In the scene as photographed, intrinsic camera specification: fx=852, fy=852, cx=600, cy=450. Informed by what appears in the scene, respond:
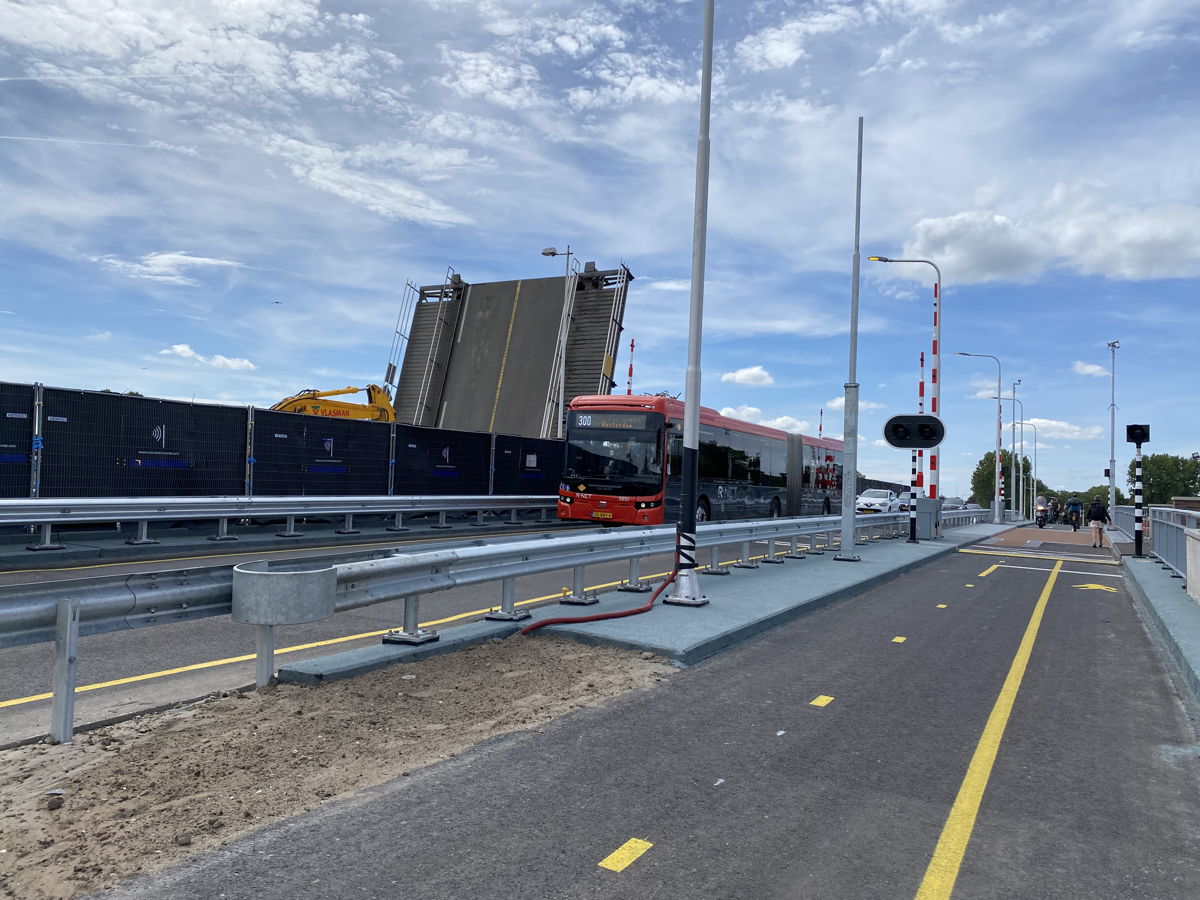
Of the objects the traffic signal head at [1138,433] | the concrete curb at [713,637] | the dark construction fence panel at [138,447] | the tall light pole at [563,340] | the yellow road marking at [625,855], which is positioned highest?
the tall light pole at [563,340]

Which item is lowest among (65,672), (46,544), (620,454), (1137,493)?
(46,544)

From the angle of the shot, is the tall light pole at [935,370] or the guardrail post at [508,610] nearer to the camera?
the guardrail post at [508,610]

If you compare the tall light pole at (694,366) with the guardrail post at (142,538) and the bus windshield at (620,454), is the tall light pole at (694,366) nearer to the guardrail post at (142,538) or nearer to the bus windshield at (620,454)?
the guardrail post at (142,538)

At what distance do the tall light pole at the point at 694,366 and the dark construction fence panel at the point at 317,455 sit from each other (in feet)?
36.9

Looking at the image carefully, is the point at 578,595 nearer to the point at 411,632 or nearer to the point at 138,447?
the point at 411,632

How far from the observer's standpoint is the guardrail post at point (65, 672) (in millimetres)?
4395

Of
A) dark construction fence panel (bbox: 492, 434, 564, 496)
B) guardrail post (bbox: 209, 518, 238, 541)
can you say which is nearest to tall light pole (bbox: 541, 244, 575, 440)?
dark construction fence panel (bbox: 492, 434, 564, 496)

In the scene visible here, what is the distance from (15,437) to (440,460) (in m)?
10.1

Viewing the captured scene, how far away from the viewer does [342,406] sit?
2455 cm

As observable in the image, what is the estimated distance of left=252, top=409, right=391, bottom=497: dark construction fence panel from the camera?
1773 centimetres

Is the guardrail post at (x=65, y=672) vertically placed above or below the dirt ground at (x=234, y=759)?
above

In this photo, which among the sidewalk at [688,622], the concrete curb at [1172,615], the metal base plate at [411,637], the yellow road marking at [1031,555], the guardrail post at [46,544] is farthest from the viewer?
the yellow road marking at [1031,555]

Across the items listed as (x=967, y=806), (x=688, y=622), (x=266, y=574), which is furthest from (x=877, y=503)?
(x=266, y=574)

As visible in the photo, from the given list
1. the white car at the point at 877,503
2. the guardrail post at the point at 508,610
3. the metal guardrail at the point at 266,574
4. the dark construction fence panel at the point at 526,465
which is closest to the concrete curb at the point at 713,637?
the guardrail post at the point at 508,610
